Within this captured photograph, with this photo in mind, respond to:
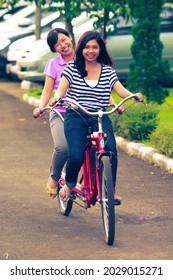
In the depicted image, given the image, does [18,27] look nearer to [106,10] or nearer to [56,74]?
[106,10]

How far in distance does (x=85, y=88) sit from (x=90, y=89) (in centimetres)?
4

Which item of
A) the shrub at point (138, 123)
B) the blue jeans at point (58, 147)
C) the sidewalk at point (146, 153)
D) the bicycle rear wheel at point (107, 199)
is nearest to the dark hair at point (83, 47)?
the blue jeans at point (58, 147)

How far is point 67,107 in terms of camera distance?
8.59 m

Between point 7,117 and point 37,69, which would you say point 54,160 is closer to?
point 7,117

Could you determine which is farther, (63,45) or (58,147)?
(63,45)

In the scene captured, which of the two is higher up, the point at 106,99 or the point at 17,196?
the point at 106,99

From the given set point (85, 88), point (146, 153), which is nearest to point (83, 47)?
point (85, 88)

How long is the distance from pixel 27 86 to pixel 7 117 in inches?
208

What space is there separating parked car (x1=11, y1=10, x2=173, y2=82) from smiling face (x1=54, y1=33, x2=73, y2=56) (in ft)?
42.7

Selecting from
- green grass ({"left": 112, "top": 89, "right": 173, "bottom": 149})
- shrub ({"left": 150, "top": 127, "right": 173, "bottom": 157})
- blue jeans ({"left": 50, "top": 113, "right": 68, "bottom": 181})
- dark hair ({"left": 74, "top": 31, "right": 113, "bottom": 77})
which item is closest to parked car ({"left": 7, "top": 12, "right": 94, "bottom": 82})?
green grass ({"left": 112, "top": 89, "right": 173, "bottom": 149})

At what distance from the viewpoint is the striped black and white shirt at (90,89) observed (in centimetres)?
848

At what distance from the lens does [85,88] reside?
27.8 feet

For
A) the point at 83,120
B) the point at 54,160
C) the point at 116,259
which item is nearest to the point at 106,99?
the point at 83,120
